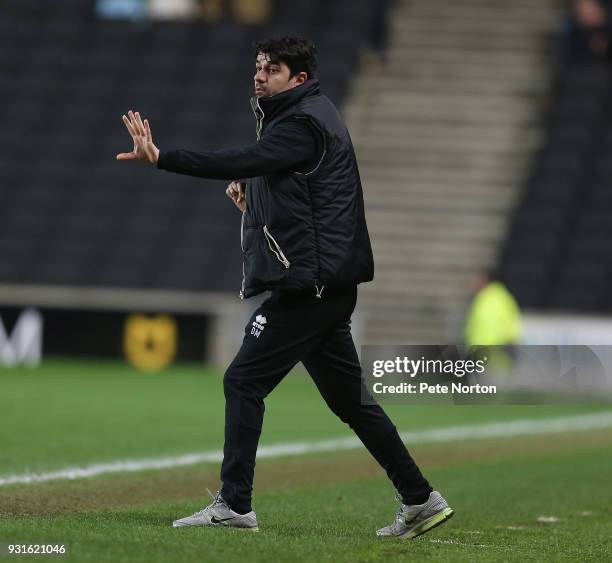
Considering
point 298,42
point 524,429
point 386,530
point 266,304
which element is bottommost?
point 524,429

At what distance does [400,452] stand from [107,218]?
19.2m

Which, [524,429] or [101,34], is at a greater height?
[101,34]

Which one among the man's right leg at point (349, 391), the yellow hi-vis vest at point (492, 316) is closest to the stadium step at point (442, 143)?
the yellow hi-vis vest at point (492, 316)

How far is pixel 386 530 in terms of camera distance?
756 cm

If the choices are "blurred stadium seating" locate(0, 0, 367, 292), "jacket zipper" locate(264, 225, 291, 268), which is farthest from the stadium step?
"jacket zipper" locate(264, 225, 291, 268)

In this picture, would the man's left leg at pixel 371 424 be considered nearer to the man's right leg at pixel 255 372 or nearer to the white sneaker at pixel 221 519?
the man's right leg at pixel 255 372

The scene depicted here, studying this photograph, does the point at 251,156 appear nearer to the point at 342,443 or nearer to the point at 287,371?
the point at 287,371

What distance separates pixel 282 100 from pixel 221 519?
192cm

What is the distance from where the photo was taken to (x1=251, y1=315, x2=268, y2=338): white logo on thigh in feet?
23.8

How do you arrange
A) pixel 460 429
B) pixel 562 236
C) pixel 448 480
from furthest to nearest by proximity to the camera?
pixel 562 236
pixel 460 429
pixel 448 480

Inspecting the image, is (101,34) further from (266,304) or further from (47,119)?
(266,304)

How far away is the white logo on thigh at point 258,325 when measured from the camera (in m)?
7.24

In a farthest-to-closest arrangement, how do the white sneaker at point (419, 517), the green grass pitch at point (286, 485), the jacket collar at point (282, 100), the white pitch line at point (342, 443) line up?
the white pitch line at point (342, 443) < the white sneaker at point (419, 517) < the jacket collar at point (282, 100) < the green grass pitch at point (286, 485)

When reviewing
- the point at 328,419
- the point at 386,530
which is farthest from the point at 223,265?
the point at 386,530
